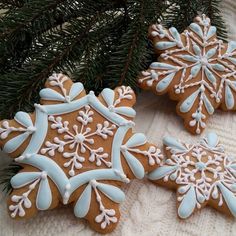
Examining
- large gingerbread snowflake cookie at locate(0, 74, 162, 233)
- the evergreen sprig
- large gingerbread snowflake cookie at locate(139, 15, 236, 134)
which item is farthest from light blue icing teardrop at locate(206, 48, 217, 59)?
large gingerbread snowflake cookie at locate(0, 74, 162, 233)

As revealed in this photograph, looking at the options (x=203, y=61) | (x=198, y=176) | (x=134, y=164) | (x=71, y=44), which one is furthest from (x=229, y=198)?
(x=71, y=44)

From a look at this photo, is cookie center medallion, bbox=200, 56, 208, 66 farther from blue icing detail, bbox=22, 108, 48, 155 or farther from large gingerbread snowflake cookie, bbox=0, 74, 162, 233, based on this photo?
blue icing detail, bbox=22, 108, 48, 155

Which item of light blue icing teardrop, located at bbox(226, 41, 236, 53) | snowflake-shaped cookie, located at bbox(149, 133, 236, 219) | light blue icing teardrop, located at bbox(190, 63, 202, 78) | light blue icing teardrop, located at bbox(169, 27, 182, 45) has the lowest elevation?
snowflake-shaped cookie, located at bbox(149, 133, 236, 219)

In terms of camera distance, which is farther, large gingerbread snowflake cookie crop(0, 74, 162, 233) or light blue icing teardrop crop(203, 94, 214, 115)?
light blue icing teardrop crop(203, 94, 214, 115)

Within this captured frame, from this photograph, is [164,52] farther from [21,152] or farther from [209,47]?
[21,152]

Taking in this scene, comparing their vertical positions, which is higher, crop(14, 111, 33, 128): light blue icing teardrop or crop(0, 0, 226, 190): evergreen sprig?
crop(0, 0, 226, 190): evergreen sprig

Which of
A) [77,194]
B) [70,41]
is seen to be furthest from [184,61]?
[77,194]

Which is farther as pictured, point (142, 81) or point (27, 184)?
point (142, 81)
